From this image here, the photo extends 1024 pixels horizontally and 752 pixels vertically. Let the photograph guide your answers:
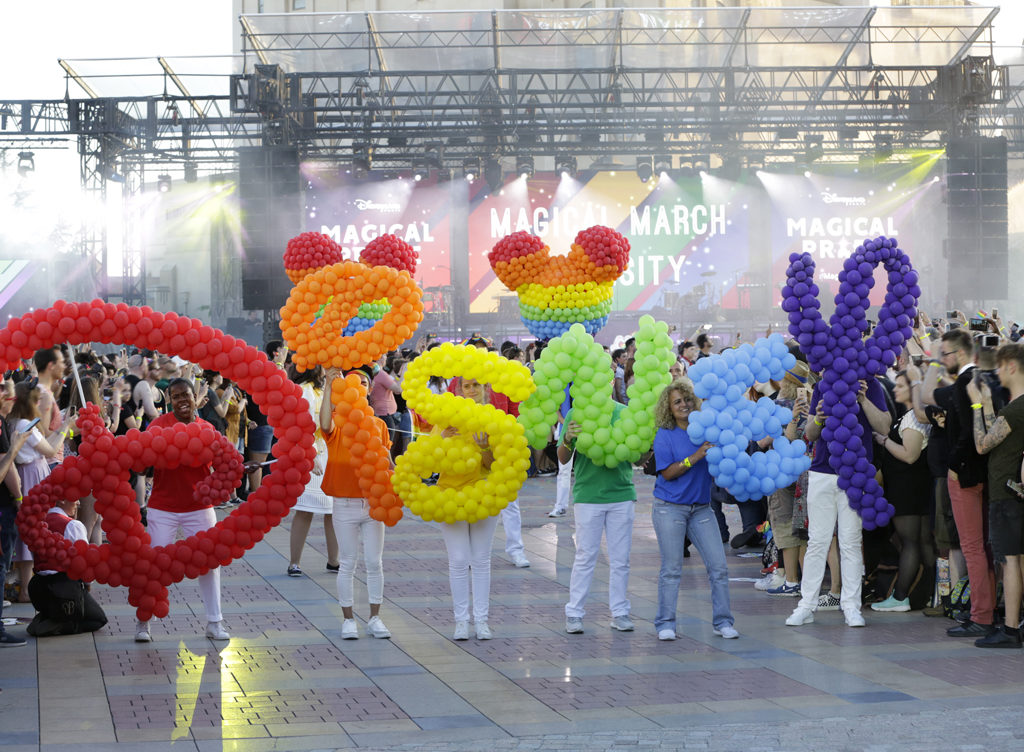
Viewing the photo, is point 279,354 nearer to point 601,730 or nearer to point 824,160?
point 601,730

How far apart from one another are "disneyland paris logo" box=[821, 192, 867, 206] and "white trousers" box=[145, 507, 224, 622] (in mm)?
21443

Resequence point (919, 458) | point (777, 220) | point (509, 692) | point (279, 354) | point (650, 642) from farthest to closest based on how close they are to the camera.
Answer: point (777, 220)
point (279, 354)
point (919, 458)
point (650, 642)
point (509, 692)

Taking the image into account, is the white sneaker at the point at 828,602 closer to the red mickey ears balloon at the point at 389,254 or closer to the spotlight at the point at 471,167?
the red mickey ears balloon at the point at 389,254

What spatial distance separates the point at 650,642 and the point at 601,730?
76.4 inches

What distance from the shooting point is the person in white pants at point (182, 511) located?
25.4 ft

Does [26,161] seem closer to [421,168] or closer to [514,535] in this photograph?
[421,168]

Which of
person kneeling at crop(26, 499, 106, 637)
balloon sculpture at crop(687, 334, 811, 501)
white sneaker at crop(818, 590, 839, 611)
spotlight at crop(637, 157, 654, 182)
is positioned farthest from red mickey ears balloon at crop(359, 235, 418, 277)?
spotlight at crop(637, 157, 654, 182)

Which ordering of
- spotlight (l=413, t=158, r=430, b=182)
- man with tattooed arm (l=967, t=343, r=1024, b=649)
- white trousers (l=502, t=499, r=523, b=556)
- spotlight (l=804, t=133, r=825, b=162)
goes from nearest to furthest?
man with tattooed arm (l=967, t=343, r=1024, b=649) → white trousers (l=502, t=499, r=523, b=556) → spotlight (l=804, t=133, r=825, b=162) → spotlight (l=413, t=158, r=430, b=182)

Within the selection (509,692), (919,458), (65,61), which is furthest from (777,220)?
(509,692)

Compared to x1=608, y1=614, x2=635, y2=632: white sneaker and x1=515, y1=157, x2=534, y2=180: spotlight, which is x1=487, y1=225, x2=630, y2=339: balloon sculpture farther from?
x1=515, y1=157, x2=534, y2=180: spotlight

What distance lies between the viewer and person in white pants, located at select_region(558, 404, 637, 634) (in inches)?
313

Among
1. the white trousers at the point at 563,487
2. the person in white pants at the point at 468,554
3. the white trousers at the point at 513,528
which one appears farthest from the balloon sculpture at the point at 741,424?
the white trousers at the point at 563,487

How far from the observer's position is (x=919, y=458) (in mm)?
8547

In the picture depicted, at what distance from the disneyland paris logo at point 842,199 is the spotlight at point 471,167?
7.67 m
